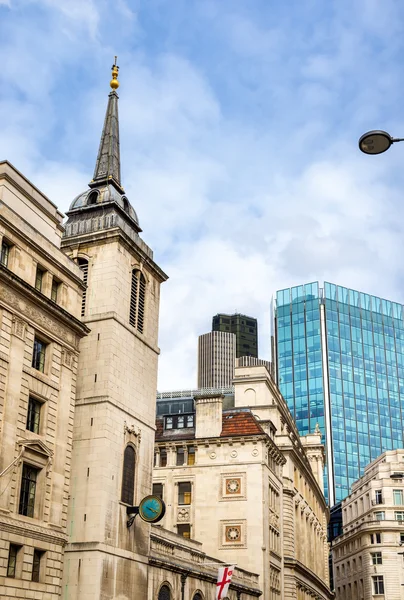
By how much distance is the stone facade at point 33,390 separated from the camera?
3559cm

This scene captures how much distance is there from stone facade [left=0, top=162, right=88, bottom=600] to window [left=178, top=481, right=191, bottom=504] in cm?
2617

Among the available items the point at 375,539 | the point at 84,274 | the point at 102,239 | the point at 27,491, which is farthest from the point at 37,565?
the point at 375,539

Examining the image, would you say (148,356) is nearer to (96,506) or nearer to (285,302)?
(96,506)

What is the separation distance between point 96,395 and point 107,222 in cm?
1157

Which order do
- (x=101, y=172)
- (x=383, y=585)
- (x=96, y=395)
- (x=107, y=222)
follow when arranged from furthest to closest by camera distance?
(x=383, y=585) < (x=101, y=172) < (x=107, y=222) < (x=96, y=395)

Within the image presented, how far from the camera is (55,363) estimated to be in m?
40.6

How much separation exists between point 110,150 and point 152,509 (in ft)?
82.5

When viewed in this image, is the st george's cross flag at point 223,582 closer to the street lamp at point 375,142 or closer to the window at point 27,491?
the window at point 27,491

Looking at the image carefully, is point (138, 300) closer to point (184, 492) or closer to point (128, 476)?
point (128, 476)

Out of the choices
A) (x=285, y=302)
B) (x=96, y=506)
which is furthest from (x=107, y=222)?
(x=285, y=302)

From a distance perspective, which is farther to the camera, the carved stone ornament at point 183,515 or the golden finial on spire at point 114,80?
the carved stone ornament at point 183,515

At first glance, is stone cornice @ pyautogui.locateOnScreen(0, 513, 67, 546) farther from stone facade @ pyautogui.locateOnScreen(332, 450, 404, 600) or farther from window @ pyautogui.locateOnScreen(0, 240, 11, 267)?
stone facade @ pyautogui.locateOnScreen(332, 450, 404, 600)

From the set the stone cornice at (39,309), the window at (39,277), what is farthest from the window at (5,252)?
the window at (39,277)

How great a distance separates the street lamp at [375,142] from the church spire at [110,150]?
114 feet
